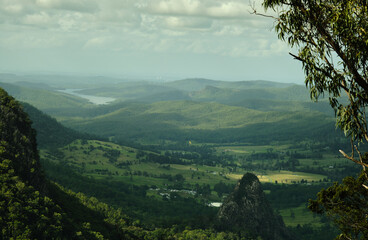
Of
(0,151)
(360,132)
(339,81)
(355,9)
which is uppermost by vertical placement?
(355,9)

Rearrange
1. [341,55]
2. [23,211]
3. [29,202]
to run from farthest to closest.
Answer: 1. [29,202]
2. [23,211]
3. [341,55]

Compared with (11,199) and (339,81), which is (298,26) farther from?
(11,199)

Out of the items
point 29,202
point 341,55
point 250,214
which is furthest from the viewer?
point 250,214

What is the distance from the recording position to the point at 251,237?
140 m

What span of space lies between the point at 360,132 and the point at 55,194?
322 ft

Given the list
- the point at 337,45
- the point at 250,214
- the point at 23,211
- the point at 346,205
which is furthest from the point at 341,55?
the point at 250,214

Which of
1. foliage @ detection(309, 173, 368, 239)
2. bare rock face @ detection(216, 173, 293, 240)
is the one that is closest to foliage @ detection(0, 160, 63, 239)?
foliage @ detection(309, 173, 368, 239)

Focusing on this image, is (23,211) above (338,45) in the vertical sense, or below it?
below

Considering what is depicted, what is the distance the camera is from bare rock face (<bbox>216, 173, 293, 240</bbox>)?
6033 inches

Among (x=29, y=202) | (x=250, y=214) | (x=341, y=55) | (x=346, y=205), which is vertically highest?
(x=341, y=55)

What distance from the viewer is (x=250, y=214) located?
159m

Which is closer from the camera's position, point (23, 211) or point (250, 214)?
point (23, 211)

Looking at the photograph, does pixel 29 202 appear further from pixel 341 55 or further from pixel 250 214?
pixel 250 214

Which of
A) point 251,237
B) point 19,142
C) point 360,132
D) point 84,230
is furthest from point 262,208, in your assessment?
point 360,132
